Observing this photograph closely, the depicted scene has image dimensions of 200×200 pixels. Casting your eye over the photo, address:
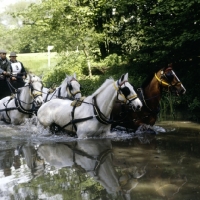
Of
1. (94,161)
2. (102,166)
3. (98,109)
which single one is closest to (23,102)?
(98,109)

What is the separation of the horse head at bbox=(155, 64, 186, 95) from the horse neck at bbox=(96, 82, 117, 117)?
4.68 ft

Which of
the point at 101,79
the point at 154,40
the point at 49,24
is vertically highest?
the point at 49,24

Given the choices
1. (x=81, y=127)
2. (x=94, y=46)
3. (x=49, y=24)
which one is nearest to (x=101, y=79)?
(x=94, y=46)

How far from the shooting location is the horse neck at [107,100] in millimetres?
8352

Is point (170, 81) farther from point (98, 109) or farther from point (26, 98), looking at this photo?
point (26, 98)

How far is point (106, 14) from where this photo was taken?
973 inches

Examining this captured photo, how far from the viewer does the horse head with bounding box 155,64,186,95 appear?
9.05 m

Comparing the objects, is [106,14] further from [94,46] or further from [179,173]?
[179,173]

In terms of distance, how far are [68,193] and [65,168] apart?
1408 mm

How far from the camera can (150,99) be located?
9180mm

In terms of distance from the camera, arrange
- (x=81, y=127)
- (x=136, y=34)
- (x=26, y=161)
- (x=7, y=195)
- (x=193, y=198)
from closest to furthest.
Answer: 1. (x=193, y=198)
2. (x=7, y=195)
3. (x=26, y=161)
4. (x=81, y=127)
5. (x=136, y=34)

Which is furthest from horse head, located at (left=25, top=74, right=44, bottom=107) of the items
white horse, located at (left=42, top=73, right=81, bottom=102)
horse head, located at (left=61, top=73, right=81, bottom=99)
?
horse head, located at (left=61, top=73, right=81, bottom=99)

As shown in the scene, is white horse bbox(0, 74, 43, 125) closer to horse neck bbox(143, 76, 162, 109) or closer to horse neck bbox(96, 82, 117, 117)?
horse neck bbox(96, 82, 117, 117)

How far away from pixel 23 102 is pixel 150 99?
13.0ft
